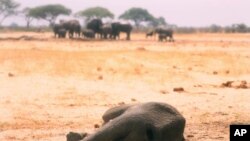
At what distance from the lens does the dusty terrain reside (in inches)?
376

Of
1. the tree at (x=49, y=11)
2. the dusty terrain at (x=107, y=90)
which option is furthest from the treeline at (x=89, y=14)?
the dusty terrain at (x=107, y=90)

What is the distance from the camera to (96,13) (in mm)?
76188

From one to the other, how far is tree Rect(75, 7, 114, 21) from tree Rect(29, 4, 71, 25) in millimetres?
4371

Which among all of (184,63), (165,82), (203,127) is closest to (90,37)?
(184,63)

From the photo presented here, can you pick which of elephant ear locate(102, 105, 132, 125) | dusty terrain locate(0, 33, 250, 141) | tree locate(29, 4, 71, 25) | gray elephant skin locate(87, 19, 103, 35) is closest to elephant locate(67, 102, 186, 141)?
elephant ear locate(102, 105, 132, 125)

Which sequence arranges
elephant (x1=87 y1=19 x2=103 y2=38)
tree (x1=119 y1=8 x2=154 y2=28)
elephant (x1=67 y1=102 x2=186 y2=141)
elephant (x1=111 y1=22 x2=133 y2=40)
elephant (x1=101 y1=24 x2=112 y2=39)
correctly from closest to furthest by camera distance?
elephant (x1=67 y1=102 x2=186 y2=141), elephant (x1=101 y1=24 x2=112 y2=39), elephant (x1=111 y1=22 x2=133 y2=40), elephant (x1=87 y1=19 x2=103 y2=38), tree (x1=119 y1=8 x2=154 y2=28)

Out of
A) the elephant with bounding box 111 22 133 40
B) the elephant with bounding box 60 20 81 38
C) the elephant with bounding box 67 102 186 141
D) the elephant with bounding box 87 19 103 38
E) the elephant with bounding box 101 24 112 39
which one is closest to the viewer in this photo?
the elephant with bounding box 67 102 186 141

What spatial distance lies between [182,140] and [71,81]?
822 centimetres

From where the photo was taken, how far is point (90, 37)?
45906mm

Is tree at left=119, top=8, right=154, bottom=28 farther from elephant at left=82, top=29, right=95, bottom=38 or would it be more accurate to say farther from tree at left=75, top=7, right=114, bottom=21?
elephant at left=82, top=29, right=95, bottom=38

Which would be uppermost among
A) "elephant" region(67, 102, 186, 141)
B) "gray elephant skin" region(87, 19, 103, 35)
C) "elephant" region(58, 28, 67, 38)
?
"elephant" region(67, 102, 186, 141)

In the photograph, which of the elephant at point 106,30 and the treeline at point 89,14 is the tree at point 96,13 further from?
the elephant at point 106,30

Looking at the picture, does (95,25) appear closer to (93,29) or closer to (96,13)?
(93,29)

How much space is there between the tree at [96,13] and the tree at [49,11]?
437 cm
